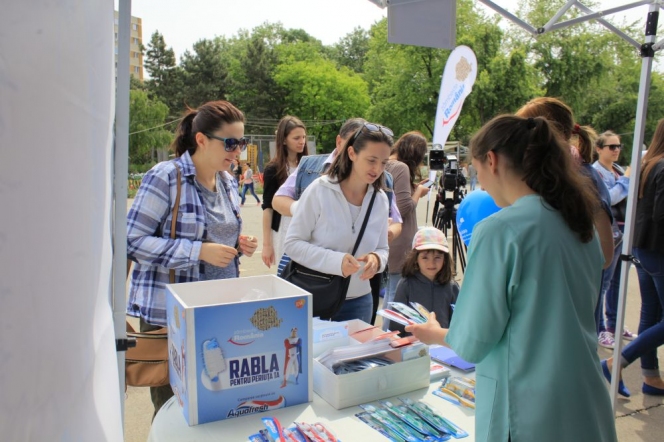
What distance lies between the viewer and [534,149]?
132 centimetres

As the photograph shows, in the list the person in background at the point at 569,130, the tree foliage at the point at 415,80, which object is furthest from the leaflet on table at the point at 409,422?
the tree foliage at the point at 415,80

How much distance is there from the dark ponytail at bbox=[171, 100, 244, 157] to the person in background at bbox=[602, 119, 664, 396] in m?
2.63

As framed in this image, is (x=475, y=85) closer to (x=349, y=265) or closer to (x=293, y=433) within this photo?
(x=349, y=265)

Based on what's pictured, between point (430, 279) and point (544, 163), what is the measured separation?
174 cm

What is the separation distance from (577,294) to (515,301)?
6.5 inches

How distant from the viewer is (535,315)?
1.23 metres

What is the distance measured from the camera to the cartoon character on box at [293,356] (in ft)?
4.93

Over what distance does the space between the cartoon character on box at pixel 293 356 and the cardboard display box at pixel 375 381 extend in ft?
0.32

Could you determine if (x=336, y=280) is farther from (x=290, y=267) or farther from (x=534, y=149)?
(x=534, y=149)

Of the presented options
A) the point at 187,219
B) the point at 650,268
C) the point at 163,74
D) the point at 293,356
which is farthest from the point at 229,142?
the point at 163,74

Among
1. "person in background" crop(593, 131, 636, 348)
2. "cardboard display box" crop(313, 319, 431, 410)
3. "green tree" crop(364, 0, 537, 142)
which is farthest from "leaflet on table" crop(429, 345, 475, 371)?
"green tree" crop(364, 0, 537, 142)

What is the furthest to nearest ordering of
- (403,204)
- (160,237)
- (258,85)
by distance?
(258,85)
(403,204)
(160,237)

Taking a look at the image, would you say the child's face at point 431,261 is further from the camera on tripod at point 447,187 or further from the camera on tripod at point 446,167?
the camera on tripod at point 446,167

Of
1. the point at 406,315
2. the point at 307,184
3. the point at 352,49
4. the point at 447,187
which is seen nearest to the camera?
the point at 406,315
